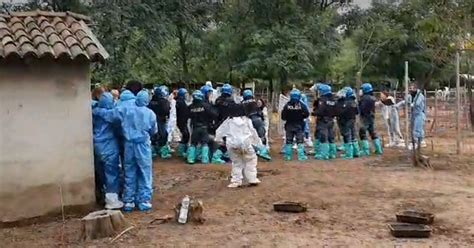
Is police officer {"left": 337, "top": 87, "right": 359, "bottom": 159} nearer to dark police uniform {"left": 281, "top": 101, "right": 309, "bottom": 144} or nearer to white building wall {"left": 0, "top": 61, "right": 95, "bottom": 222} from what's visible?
dark police uniform {"left": 281, "top": 101, "right": 309, "bottom": 144}

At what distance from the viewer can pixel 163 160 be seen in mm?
16484

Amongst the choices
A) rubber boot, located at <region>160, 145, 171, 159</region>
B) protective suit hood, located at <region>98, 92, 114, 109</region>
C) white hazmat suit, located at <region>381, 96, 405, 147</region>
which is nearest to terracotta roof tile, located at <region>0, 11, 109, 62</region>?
protective suit hood, located at <region>98, 92, 114, 109</region>

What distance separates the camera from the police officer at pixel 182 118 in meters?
16.1

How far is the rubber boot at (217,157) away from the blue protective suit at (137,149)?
5246 mm

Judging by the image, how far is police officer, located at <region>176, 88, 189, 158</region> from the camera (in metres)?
16.1

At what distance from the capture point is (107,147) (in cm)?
1031

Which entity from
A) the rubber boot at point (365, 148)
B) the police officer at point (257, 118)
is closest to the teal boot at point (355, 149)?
the rubber boot at point (365, 148)

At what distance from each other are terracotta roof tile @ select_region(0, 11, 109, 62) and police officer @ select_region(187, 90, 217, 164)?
5.17 metres

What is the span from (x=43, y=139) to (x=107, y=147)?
111 cm

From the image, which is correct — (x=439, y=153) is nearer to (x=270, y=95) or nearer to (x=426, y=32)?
(x=426, y=32)

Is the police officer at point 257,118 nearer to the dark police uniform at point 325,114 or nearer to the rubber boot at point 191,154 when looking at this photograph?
the dark police uniform at point 325,114

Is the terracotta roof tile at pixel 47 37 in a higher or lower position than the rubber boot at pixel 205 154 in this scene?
higher

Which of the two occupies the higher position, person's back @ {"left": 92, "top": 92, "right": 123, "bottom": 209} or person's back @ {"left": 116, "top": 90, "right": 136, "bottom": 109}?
person's back @ {"left": 116, "top": 90, "right": 136, "bottom": 109}

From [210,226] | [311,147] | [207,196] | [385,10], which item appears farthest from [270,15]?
[210,226]
